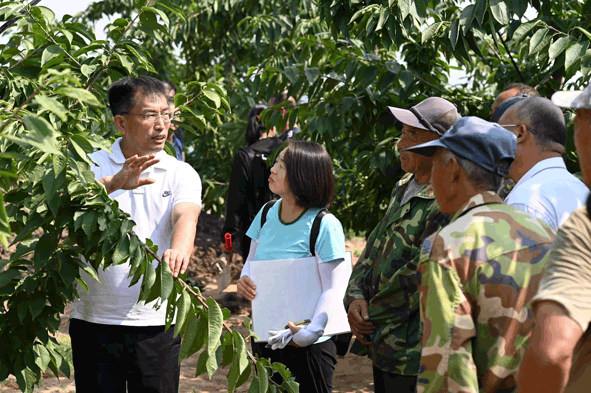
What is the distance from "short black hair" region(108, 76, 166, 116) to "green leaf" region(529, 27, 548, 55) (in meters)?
1.88

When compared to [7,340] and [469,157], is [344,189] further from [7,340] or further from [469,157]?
[469,157]

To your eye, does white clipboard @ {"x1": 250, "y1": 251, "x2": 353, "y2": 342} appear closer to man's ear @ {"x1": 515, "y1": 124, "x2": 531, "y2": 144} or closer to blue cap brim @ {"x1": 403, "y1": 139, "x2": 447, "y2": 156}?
man's ear @ {"x1": 515, "y1": 124, "x2": 531, "y2": 144}

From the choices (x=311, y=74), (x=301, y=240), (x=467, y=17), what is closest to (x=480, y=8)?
(x=467, y=17)

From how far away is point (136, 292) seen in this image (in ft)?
9.77

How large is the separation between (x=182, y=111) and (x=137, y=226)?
→ 0.82m

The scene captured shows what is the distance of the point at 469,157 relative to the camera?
5.99ft

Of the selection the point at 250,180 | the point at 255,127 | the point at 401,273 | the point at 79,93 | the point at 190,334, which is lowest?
the point at 190,334

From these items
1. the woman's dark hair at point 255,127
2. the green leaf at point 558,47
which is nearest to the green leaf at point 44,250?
the green leaf at point 558,47

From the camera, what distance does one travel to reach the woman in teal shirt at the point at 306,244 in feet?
10.4

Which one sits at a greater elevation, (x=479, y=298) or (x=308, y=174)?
(x=308, y=174)

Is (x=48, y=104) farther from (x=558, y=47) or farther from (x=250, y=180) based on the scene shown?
(x=250, y=180)

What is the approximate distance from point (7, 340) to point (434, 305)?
1780mm

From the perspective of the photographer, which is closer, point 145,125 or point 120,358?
point 120,358

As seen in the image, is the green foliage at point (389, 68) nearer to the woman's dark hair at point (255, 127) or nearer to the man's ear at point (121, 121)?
the woman's dark hair at point (255, 127)
